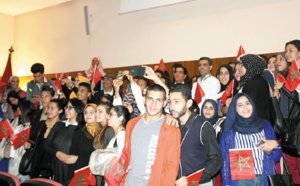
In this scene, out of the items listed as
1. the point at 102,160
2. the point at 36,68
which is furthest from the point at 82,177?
the point at 36,68

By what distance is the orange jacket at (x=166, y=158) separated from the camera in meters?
2.33

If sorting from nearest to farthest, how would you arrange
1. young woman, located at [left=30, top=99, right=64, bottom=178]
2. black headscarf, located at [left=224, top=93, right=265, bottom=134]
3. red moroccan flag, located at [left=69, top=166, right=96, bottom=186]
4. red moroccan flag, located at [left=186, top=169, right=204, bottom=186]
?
red moroccan flag, located at [left=186, top=169, right=204, bottom=186]
black headscarf, located at [left=224, top=93, right=265, bottom=134]
red moroccan flag, located at [left=69, top=166, right=96, bottom=186]
young woman, located at [left=30, top=99, right=64, bottom=178]

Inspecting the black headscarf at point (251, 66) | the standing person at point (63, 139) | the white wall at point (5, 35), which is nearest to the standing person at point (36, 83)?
the standing person at point (63, 139)

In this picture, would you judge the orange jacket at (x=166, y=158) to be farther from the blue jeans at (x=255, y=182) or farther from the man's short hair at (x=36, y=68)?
the man's short hair at (x=36, y=68)

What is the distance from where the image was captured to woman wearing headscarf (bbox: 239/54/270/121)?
307 centimetres

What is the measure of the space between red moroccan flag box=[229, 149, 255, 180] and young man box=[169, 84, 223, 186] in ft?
0.49

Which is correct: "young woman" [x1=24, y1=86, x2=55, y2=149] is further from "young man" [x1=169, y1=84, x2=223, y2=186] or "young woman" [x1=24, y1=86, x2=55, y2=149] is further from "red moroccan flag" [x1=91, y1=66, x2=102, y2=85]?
"young man" [x1=169, y1=84, x2=223, y2=186]

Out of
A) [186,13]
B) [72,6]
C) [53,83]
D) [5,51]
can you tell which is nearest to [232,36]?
[186,13]

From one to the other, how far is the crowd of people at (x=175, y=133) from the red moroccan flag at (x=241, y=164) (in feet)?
0.03

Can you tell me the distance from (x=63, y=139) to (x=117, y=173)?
1.66 meters

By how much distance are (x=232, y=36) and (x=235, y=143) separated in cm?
425

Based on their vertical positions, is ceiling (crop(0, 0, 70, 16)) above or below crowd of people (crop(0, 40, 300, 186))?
above

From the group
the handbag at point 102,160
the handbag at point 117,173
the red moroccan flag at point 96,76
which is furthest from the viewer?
the red moroccan flag at point 96,76

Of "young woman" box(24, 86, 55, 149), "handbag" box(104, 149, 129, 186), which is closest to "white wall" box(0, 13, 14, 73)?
"young woman" box(24, 86, 55, 149)
